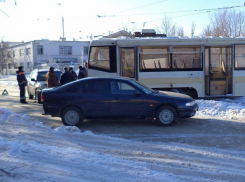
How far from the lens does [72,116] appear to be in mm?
9195

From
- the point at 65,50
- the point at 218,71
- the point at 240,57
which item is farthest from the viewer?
the point at 65,50

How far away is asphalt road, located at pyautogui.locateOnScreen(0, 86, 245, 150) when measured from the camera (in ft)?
25.3

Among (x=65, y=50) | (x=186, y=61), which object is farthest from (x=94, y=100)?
(x=65, y=50)

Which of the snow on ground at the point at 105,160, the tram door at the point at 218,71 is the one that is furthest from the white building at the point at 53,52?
the snow on ground at the point at 105,160

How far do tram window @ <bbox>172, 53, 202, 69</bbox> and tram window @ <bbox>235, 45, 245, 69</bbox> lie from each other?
1.87 metres

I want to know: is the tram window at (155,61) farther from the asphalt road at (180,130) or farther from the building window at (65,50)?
the building window at (65,50)

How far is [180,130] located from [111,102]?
2.23 m

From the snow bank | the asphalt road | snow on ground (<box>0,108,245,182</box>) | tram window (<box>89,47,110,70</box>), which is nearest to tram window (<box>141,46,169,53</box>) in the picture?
tram window (<box>89,47,110,70</box>)

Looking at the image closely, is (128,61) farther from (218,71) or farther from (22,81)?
(22,81)

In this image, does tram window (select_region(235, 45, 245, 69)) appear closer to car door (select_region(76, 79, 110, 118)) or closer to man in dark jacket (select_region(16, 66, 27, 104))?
car door (select_region(76, 79, 110, 118))

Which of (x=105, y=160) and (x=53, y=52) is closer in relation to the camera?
(x=105, y=160)

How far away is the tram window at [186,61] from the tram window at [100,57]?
128 inches

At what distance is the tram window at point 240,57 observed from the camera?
14.8 metres

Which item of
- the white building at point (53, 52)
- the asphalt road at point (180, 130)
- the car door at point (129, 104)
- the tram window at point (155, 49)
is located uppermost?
the white building at point (53, 52)
